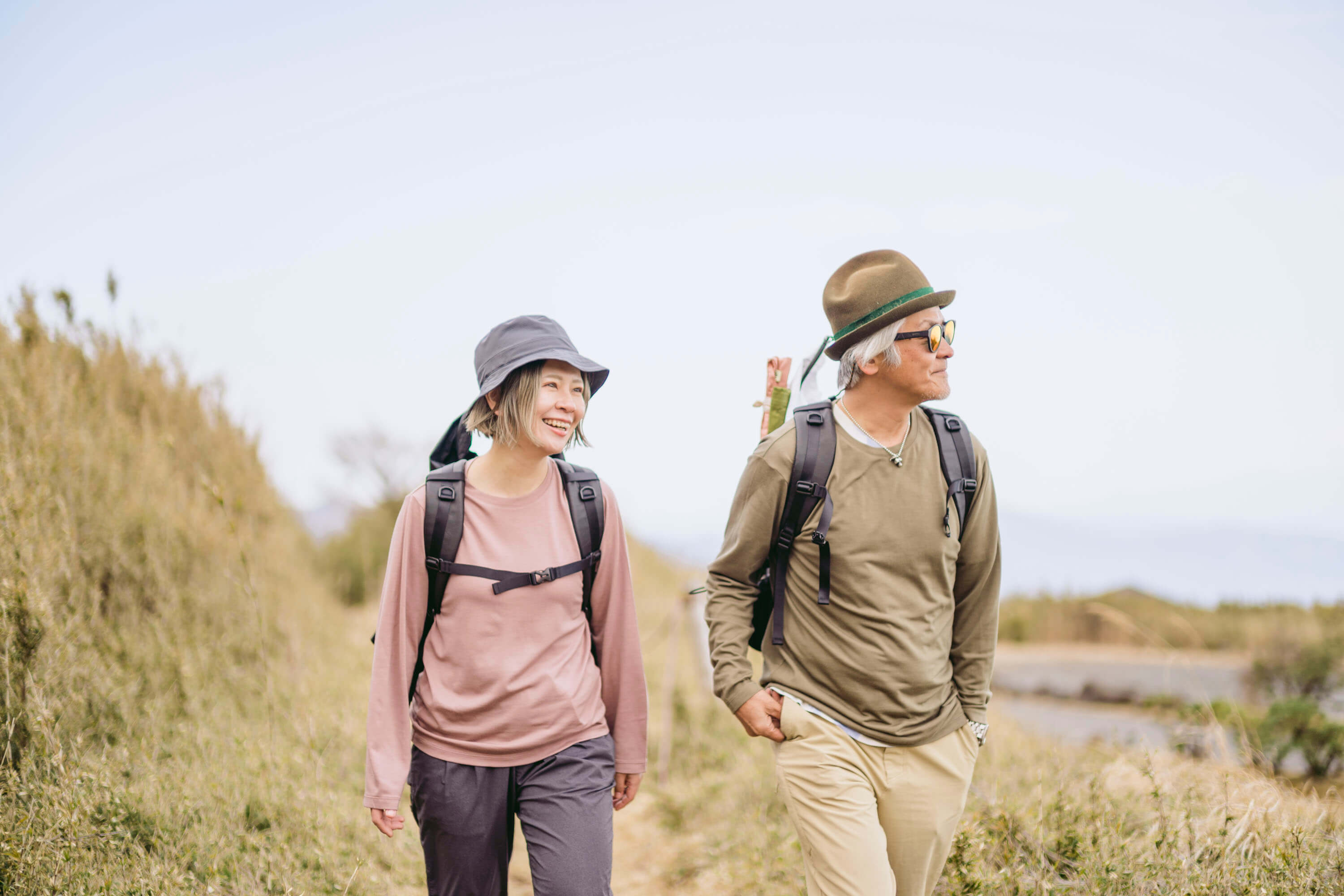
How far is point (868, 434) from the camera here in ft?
9.66

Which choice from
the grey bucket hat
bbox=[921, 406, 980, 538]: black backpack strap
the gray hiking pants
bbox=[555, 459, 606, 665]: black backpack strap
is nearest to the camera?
the gray hiking pants

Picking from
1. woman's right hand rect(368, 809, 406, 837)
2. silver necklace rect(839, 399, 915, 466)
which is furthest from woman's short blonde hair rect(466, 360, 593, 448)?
woman's right hand rect(368, 809, 406, 837)

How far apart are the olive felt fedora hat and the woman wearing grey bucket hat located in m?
0.83

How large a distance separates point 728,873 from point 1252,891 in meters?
2.42

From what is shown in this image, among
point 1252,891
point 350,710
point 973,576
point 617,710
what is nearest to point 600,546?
point 617,710

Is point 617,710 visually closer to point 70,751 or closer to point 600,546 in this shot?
point 600,546

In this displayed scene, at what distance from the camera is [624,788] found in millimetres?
2900

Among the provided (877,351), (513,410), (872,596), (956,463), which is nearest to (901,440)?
(956,463)

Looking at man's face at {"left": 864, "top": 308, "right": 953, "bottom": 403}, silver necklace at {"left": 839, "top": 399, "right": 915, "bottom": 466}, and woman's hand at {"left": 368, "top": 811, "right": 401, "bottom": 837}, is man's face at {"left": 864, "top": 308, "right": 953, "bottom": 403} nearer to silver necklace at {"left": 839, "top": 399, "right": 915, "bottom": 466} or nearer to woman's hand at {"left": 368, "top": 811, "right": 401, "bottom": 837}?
silver necklace at {"left": 839, "top": 399, "right": 915, "bottom": 466}

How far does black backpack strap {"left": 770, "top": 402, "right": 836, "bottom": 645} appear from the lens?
278cm

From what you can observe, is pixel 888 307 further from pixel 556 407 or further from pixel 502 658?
pixel 502 658

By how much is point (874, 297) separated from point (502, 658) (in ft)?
5.33

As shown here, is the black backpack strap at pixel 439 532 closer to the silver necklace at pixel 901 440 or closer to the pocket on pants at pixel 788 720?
the pocket on pants at pixel 788 720

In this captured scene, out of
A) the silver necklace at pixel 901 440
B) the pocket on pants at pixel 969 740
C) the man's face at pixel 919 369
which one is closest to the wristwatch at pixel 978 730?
the pocket on pants at pixel 969 740
